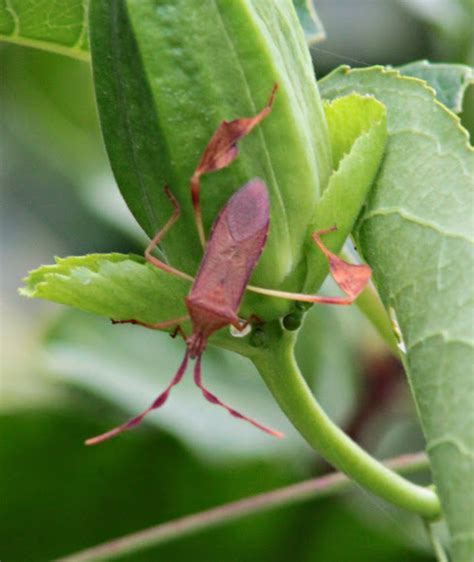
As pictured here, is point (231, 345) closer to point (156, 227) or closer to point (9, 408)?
point (156, 227)

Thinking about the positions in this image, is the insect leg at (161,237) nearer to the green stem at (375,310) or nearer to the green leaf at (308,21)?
the green stem at (375,310)

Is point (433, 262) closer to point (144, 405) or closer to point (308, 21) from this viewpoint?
point (308, 21)

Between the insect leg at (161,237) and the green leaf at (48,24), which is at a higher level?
the green leaf at (48,24)

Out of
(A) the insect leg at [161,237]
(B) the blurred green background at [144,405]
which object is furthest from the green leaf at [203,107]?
(B) the blurred green background at [144,405]

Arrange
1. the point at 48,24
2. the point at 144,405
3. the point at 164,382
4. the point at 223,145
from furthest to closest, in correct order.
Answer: the point at 164,382, the point at 144,405, the point at 48,24, the point at 223,145

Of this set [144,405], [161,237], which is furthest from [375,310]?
[144,405]

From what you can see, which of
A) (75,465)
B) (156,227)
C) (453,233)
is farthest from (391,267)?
(75,465)
